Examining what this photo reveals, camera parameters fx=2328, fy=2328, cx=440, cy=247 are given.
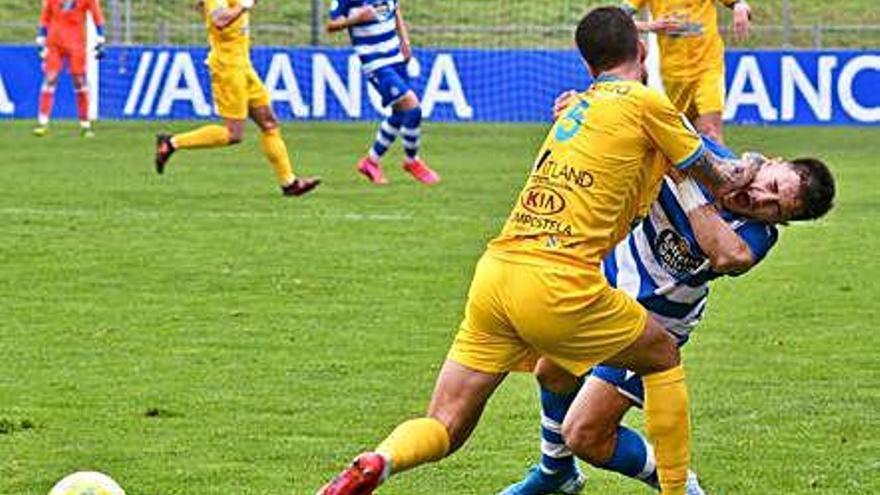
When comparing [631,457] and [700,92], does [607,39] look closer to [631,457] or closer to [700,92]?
[631,457]

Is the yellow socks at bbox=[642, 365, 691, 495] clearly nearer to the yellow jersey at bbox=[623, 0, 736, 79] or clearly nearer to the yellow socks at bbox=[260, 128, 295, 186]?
the yellow jersey at bbox=[623, 0, 736, 79]

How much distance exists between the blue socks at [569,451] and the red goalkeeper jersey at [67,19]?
20.3 meters

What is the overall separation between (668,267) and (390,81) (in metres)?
12.7

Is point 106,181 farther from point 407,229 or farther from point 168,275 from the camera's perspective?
point 168,275

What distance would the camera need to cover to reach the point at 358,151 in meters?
25.2

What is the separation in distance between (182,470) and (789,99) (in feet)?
69.0

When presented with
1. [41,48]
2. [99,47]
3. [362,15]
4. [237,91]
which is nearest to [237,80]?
[237,91]

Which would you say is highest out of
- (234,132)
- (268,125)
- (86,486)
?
(86,486)

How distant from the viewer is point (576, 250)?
6.81 metres

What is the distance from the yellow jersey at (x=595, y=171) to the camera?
6.80 metres

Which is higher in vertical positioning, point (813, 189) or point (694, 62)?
point (813, 189)

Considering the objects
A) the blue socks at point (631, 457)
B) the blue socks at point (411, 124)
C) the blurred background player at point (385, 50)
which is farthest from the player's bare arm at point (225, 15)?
the blue socks at point (631, 457)

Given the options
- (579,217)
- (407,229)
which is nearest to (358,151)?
(407,229)

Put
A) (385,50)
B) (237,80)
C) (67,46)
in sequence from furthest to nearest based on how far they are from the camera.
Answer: (67,46) → (385,50) → (237,80)
